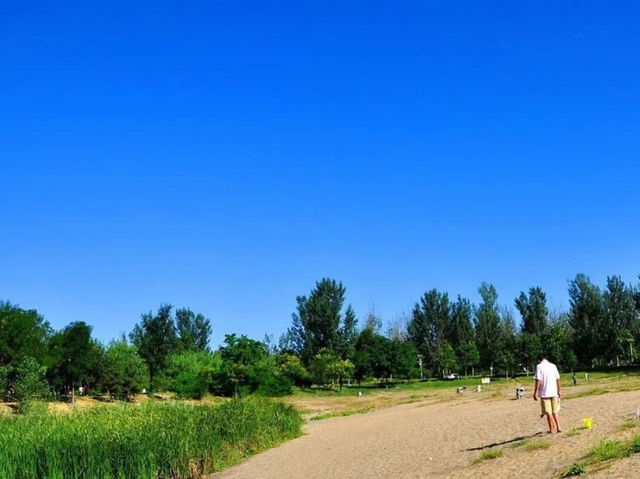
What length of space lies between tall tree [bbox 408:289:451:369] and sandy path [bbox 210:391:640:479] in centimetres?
6439

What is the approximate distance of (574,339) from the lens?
8012 cm

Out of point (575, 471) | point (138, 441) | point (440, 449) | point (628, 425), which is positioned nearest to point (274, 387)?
point (138, 441)

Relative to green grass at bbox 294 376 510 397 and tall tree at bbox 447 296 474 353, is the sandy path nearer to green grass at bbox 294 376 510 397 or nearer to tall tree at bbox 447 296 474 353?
green grass at bbox 294 376 510 397

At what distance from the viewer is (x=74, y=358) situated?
55594 millimetres

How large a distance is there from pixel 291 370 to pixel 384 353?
41.3 ft

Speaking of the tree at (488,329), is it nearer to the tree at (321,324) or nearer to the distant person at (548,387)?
the tree at (321,324)

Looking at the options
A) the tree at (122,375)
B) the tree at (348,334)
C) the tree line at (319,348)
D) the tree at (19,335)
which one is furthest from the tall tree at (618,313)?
the tree at (19,335)

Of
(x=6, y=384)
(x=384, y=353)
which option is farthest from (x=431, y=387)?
(x=6, y=384)

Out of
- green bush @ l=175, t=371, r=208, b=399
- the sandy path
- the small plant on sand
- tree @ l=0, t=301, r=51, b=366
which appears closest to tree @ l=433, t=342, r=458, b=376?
green bush @ l=175, t=371, r=208, b=399

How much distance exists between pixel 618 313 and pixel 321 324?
3996 centimetres

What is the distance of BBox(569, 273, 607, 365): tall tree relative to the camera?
257ft

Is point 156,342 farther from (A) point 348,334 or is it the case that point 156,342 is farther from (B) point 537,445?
(B) point 537,445

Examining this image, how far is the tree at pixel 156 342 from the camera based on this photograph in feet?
222

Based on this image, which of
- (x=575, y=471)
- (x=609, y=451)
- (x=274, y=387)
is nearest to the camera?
(x=575, y=471)
